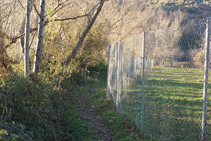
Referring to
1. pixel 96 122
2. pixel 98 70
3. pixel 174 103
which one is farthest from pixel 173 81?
pixel 98 70

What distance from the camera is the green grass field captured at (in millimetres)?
3281

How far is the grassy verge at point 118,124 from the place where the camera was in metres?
5.33

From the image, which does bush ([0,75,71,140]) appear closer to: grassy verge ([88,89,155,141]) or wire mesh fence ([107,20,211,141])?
grassy verge ([88,89,155,141])

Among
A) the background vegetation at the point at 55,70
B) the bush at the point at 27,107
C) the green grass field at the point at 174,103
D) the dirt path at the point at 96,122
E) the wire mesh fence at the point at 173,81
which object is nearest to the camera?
the wire mesh fence at the point at 173,81

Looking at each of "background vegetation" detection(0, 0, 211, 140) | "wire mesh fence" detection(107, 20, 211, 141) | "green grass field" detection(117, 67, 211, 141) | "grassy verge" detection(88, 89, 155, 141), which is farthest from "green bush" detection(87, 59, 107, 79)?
"green grass field" detection(117, 67, 211, 141)

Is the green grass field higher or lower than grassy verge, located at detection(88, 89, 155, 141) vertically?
higher

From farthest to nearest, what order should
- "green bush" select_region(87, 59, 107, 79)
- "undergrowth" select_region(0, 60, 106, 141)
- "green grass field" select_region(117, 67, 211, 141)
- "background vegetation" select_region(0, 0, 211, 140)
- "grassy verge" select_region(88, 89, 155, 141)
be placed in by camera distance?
"green bush" select_region(87, 59, 107, 79) → "grassy verge" select_region(88, 89, 155, 141) → "background vegetation" select_region(0, 0, 211, 140) → "undergrowth" select_region(0, 60, 106, 141) → "green grass field" select_region(117, 67, 211, 141)

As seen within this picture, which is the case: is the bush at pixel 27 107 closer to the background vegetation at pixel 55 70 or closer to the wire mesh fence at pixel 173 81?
the background vegetation at pixel 55 70

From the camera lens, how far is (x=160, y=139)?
446 centimetres

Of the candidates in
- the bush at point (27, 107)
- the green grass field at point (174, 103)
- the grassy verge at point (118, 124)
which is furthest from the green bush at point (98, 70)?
the bush at point (27, 107)

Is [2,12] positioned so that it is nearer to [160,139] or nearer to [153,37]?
[153,37]

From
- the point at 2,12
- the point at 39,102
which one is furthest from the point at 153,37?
the point at 2,12

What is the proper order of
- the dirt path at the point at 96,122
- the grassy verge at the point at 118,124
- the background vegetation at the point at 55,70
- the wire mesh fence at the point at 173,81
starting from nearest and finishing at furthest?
the wire mesh fence at the point at 173,81 → the background vegetation at the point at 55,70 → the grassy verge at the point at 118,124 → the dirt path at the point at 96,122

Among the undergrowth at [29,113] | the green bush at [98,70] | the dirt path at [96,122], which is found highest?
the green bush at [98,70]
